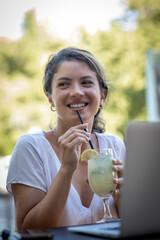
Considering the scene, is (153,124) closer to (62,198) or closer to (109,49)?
(62,198)

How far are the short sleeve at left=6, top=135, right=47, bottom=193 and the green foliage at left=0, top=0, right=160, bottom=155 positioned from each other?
7764 mm

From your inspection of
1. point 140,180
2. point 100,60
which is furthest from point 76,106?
point 100,60

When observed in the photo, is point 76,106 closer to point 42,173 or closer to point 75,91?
point 75,91

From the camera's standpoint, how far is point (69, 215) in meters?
1.96

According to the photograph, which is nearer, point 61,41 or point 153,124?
point 153,124

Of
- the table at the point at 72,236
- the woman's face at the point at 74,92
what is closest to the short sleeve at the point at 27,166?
the woman's face at the point at 74,92

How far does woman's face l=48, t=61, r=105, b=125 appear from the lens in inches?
84.6

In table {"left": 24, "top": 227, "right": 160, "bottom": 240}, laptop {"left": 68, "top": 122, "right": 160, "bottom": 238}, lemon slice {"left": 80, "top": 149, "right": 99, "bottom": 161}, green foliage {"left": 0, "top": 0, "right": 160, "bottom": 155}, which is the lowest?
table {"left": 24, "top": 227, "right": 160, "bottom": 240}

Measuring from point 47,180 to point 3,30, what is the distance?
1047 cm

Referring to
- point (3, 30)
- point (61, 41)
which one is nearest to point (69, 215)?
point (61, 41)

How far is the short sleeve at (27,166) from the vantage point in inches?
75.6

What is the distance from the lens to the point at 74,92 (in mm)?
2129

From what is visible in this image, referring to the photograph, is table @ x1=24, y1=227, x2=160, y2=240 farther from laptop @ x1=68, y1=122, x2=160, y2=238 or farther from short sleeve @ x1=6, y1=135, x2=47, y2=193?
short sleeve @ x1=6, y1=135, x2=47, y2=193

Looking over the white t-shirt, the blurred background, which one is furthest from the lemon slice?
the blurred background
